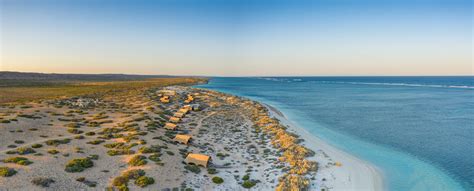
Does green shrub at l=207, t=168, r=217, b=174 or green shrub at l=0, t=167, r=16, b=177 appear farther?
green shrub at l=207, t=168, r=217, b=174

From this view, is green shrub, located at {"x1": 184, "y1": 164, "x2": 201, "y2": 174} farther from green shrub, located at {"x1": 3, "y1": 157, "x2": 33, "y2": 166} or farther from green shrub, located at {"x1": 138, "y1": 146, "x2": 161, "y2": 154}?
green shrub, located at {"x1": 3, "y1": 157, "x2": 33, "y2": 166}

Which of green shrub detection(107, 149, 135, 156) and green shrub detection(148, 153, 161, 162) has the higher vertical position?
green shrub detection(107, 149, 135, 156)

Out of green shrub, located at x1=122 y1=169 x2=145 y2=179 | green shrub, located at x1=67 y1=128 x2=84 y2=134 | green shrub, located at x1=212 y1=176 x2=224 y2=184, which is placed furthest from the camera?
green shrub, located at x1=67 y1=128 x2=84 y2=134

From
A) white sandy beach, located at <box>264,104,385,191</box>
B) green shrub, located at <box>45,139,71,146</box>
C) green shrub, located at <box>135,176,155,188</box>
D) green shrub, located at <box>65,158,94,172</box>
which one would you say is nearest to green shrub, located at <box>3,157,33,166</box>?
green shrub, located at <box>65,158,94,172</box>

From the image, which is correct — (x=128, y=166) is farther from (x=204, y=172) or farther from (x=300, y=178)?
(x=300, y=178)

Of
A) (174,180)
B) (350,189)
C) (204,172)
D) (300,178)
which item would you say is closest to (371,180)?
(350,189)

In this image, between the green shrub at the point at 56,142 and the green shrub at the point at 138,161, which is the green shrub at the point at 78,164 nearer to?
the green shrub at the point at 138,161

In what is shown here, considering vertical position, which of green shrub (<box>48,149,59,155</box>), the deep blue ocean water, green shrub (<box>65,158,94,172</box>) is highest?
green shrub (<box>48,149,59,155</box>)
